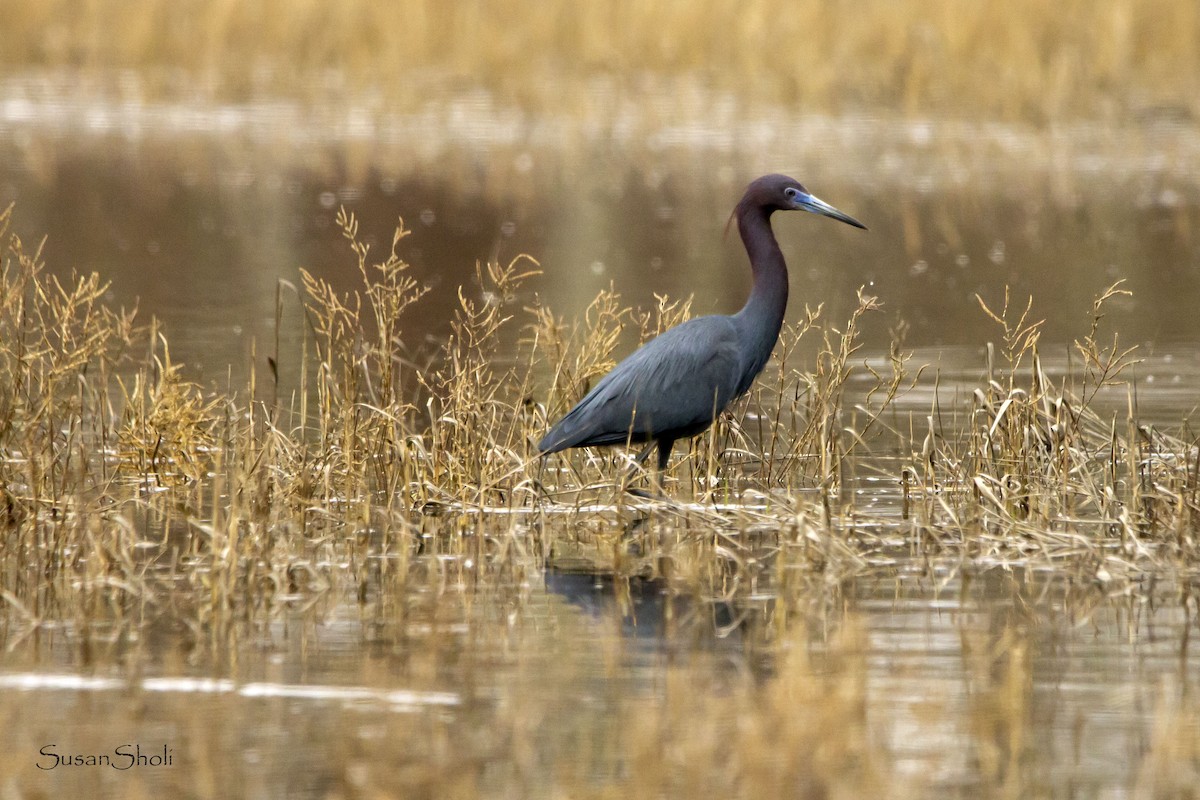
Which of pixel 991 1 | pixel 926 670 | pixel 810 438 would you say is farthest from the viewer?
pixel 991 1

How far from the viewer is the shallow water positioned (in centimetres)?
456

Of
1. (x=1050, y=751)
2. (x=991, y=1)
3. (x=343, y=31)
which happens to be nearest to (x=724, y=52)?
(x=991, y=1)

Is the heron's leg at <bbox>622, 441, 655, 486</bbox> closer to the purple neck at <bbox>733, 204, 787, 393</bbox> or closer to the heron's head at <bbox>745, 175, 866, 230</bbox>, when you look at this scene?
the purple neck at <bbox>733, 204, 787, 393</bbox>

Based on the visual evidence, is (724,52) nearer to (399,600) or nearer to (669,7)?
(669,7)

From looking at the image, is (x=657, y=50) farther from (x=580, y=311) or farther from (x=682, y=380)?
(x=682, y=380)

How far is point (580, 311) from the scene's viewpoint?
12.9m

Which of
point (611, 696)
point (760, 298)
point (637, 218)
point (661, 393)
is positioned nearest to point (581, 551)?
point (661, 393)

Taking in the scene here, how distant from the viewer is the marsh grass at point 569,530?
15.7ft

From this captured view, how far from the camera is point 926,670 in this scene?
516cm

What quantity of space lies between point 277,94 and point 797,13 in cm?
586

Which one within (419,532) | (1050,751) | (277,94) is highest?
(277,94)

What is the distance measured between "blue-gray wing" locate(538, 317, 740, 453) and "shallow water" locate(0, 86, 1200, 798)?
0.70 metres

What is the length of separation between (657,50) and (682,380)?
15605 millimetres
